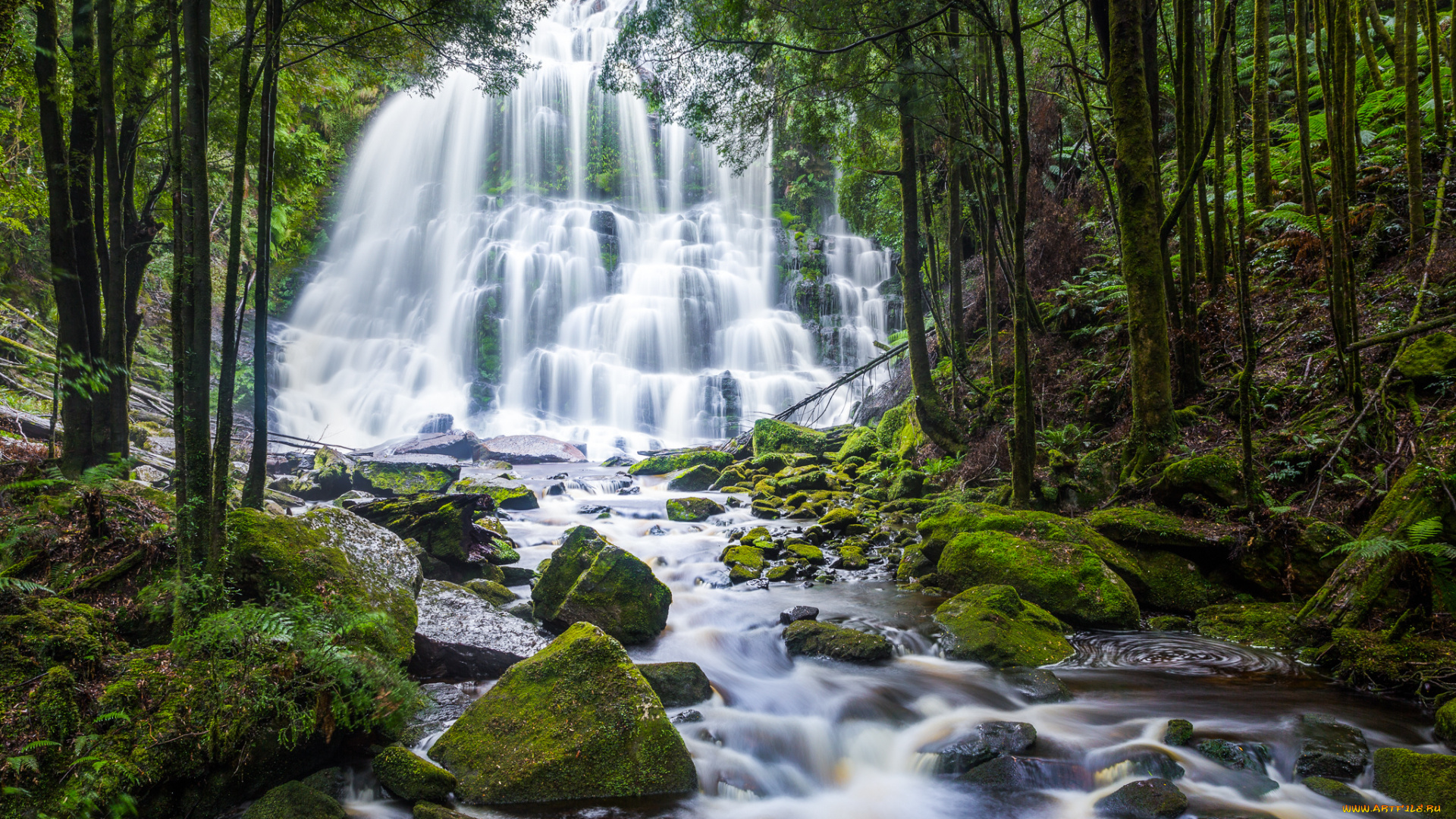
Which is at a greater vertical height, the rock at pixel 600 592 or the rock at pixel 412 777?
the rock at pixel 600 592

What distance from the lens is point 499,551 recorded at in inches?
317

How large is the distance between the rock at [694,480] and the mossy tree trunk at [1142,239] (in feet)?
29.3

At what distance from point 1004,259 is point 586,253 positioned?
23268mm

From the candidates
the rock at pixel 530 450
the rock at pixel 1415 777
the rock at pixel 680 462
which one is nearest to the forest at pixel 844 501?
the rock at pixel 1415 777

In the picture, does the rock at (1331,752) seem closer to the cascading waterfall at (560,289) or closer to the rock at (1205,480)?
the rock at (1205,480)

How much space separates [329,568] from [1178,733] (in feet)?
18.1

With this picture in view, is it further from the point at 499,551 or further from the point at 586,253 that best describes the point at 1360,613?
the point at 586,253

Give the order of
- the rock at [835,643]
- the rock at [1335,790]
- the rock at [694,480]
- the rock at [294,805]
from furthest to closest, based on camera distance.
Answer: the rock at [694,480]
the rock at [835,643]
the rock at [1335,790]
the rock at [294,805]

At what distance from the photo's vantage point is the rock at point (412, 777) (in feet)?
11.1

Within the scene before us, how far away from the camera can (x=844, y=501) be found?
1113 cm

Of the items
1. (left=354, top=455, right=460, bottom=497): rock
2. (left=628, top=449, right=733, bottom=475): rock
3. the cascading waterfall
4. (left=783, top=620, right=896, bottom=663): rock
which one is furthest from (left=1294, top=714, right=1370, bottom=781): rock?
the cascading waterfall

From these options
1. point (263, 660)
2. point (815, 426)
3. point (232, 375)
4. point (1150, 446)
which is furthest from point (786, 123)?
point (815, 426)

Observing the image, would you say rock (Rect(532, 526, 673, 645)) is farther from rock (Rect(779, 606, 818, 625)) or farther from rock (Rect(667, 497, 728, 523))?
rock (Rect(667, 497, 728, 523))

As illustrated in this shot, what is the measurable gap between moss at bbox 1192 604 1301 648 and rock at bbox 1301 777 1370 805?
160 centimetres
